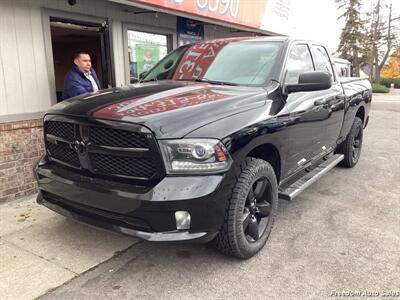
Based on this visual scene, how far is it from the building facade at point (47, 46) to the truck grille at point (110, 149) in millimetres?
2026

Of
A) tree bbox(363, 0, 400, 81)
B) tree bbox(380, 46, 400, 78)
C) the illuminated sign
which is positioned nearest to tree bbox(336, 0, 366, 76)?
tree bbox(363, 0, 400, 81)

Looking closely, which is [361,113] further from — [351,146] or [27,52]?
[27,52]

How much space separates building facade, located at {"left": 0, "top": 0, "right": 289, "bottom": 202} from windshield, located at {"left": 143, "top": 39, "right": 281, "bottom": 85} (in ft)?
4.87

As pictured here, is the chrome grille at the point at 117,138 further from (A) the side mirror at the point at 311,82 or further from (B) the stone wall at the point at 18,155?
(B) the stone wall at the point at 18,155

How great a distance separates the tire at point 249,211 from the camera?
9.64 ft

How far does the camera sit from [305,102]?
4.04 metres

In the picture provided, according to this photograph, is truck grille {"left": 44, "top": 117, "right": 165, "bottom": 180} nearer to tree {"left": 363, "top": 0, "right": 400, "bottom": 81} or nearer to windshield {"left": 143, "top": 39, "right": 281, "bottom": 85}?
windshield {"left": 143, "top": 39, "right": 281, "bottom": 85}

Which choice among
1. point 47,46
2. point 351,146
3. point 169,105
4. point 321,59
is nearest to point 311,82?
point 169,105

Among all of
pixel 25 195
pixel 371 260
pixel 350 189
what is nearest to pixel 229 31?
pixel 350 189

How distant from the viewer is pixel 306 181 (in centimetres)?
418

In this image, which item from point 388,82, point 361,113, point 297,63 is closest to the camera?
point 297,63

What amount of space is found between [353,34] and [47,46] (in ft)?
120

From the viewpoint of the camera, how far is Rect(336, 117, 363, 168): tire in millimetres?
5992

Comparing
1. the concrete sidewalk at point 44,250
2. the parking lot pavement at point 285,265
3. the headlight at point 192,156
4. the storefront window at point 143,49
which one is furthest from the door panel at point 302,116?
the storefront window at point 143,49
